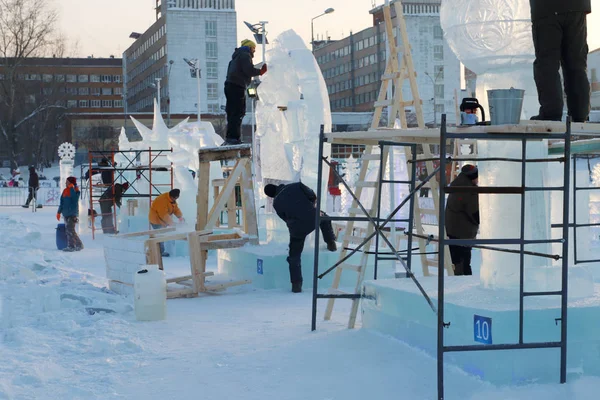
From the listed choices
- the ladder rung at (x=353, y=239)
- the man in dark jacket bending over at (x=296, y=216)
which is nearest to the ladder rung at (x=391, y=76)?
the ladder rung at (x=353, y=239)

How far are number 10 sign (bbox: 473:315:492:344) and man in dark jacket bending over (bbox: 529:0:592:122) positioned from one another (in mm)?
1405

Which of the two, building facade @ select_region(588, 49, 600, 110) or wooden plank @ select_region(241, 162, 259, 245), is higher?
building facade @ select_region(588, 49, 600, 110)

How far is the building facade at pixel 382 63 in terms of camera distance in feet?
260

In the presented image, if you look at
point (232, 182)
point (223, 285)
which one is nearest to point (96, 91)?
point (232, 182)

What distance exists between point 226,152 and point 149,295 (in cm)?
374

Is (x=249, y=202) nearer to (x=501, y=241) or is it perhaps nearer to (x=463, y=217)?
(x=463, y=217)

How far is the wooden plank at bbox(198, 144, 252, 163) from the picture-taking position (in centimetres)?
1155

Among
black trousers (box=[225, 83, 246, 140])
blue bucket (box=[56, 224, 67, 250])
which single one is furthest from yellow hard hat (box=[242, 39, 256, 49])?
blue bucket (box=[56, 224, 67, 250])

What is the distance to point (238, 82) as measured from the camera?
468 inches

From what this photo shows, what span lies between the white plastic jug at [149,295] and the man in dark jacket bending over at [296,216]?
238 centimetres

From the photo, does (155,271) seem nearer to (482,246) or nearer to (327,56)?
(482,246)

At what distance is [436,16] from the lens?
260ft

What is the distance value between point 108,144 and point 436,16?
31806mm

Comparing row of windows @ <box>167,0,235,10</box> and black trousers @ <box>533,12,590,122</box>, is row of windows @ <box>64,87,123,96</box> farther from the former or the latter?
black trousers @ <box>533,12,590,122</box>
